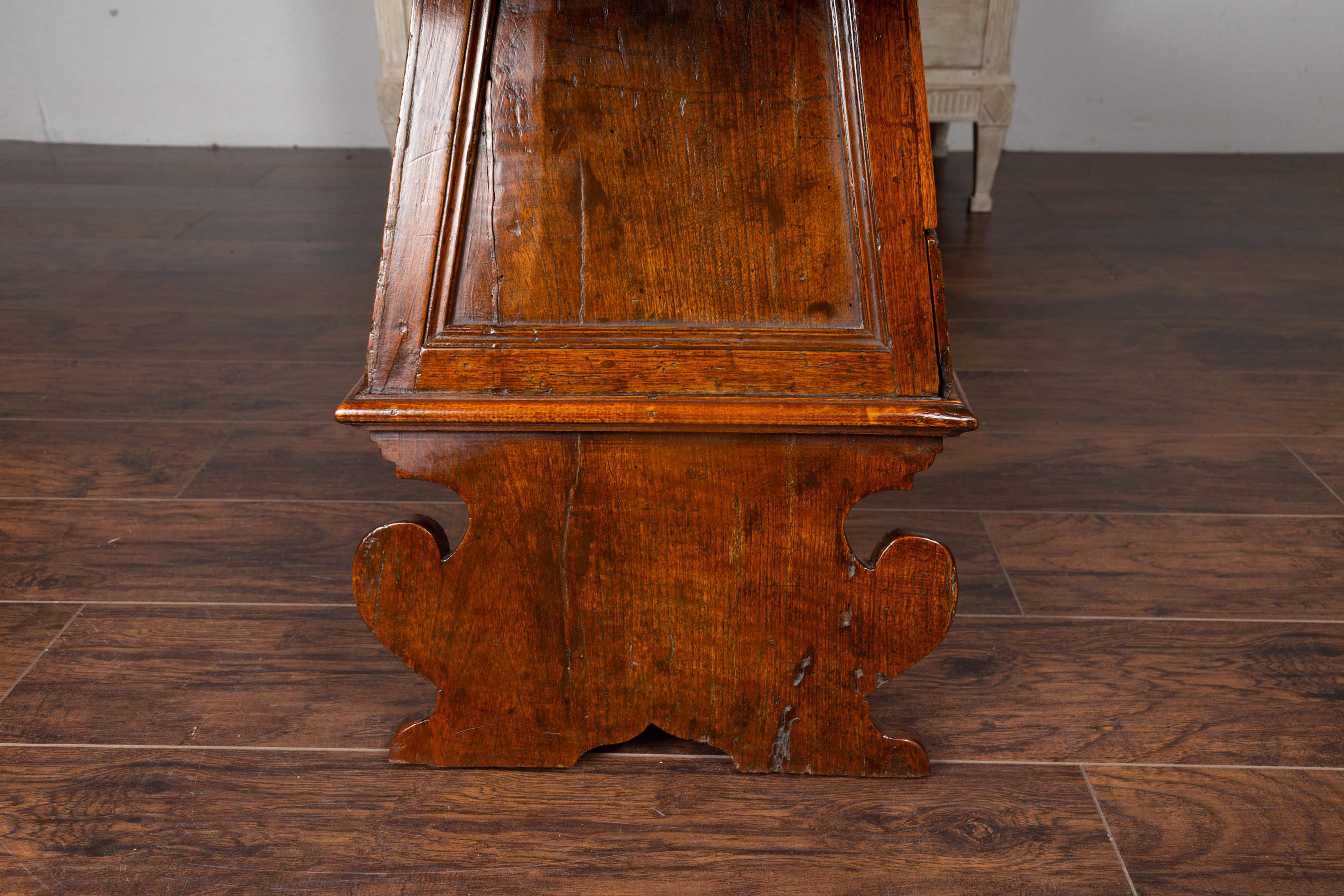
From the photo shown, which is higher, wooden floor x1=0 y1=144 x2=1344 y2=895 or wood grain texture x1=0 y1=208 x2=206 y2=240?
wooden floor x1=0 y1=144 x2=1344 y2=895

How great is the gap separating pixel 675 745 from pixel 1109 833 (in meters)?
0.41

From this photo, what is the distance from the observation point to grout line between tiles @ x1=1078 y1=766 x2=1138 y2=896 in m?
0.93

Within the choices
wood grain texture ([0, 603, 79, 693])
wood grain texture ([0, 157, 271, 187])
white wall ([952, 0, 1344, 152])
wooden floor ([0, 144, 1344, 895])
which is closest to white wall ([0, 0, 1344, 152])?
white wall ([952, 0, 1344, 152])

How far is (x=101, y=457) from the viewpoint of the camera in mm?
1637

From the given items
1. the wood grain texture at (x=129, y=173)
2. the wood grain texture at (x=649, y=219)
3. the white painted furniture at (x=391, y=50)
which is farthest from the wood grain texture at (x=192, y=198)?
the wood grain texture at (x=649, y=219)

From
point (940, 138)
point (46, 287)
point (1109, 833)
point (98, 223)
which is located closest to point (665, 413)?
point (1109, 833)

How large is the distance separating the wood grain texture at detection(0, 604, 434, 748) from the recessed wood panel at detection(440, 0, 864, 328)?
18.3 inches

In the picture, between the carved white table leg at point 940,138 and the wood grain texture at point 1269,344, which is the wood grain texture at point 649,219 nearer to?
the wood grain texture at point 1269,344

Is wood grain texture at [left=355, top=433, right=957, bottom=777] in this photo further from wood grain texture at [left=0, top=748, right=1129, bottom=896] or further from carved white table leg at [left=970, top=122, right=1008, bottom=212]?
carved white table leg at [left=970, top=122, right=1008, bottom=212]

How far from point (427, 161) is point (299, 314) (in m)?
1.40

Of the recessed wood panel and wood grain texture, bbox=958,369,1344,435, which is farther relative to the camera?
wood grain texture, bbox=958,369,1344,435

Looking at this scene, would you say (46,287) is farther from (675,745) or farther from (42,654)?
(675,745)

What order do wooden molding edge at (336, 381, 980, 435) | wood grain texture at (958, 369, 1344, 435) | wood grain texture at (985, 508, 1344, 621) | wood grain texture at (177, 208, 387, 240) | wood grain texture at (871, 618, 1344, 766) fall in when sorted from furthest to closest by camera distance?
wood grain texture at (177, 208, 387, 240) < wood grain texture at (958, 369, 1344, 435) < wood grain texture at (985, 508, 1344, 621) < wood grain texture at (871, 618, 1344, 766) < wooden molding edge at (336, 381, 980, 435)

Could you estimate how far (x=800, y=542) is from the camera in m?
0.98
